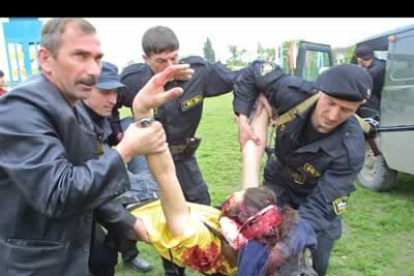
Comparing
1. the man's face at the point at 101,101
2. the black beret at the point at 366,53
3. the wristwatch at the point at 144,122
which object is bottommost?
the black beret at the point at 366,53

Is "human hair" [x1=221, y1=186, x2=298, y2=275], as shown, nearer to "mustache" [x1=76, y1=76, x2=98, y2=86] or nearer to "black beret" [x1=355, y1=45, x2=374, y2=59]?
"mustache" [x1=76, y1=76, x2=98, y2=86]

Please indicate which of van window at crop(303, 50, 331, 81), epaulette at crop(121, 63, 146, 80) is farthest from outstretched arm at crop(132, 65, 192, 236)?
van window at crop(303, 50, 331, 81)

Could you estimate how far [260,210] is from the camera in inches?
77.0

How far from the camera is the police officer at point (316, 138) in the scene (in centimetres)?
230

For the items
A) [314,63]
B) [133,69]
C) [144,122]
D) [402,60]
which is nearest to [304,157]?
[144,122]

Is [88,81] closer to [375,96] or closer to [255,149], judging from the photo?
[255,149]

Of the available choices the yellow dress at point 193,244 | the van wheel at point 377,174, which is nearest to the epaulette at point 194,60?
the yellow dress at point 193,244

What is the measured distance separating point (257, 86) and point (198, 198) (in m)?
1.04

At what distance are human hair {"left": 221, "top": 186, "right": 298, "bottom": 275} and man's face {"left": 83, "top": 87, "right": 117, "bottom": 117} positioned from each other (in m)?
1.09

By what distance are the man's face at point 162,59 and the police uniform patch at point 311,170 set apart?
1140 mm

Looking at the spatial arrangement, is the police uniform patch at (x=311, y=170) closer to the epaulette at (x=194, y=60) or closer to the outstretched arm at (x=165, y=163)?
the outstretched arm at (x=165, y=163)

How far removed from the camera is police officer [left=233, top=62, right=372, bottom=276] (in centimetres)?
230

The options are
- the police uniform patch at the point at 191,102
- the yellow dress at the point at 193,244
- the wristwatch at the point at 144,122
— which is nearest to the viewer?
the wristwatch at the point at 144,122
